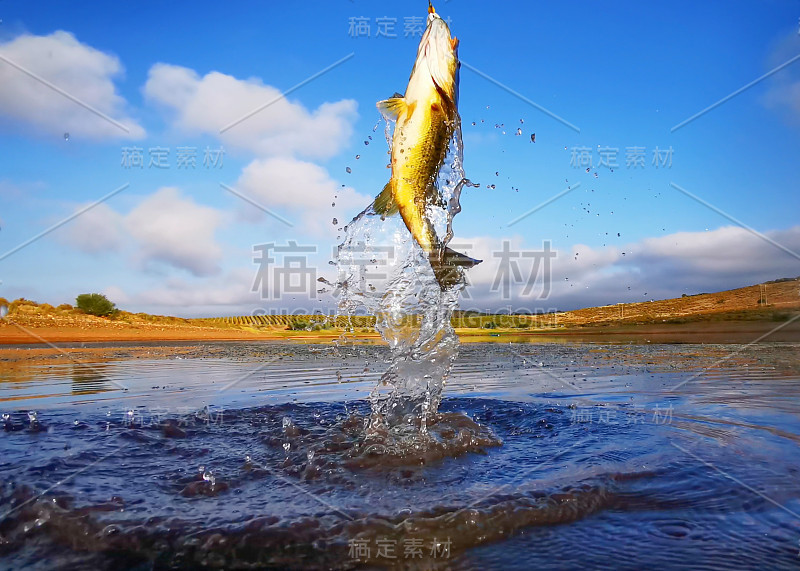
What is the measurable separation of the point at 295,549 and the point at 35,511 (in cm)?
163

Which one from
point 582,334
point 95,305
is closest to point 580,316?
point 582,334

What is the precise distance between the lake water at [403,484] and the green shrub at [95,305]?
2976 centimetres

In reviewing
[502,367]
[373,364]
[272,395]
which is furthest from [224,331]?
[272,395]

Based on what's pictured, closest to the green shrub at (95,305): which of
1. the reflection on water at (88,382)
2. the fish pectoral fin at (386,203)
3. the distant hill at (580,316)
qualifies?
the distant hill at (580,316)

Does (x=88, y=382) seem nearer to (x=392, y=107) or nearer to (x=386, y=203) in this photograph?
(x=386, y=203)

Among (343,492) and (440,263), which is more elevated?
(440,263)

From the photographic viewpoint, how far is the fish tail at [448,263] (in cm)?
425

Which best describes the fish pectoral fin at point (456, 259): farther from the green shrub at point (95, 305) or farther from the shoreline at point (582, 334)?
the green shrub at point (95, 305)

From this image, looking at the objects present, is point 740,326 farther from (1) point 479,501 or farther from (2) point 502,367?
(1) point 479,501

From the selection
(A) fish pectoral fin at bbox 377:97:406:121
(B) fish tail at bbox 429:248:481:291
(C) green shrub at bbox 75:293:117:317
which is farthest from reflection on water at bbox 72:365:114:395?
(C) green shrub at bbox 75:293:117:317

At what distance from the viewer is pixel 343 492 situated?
11.4 ft

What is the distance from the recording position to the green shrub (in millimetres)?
33500

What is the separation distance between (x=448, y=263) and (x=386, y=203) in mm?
710

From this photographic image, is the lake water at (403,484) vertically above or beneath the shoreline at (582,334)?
beneath
